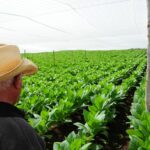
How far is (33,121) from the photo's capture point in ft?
15.2

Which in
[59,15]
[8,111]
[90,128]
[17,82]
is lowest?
[90,128]

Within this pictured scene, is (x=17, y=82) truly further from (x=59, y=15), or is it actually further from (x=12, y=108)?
(x=59, y=15)

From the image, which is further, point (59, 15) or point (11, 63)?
point (59, 15)

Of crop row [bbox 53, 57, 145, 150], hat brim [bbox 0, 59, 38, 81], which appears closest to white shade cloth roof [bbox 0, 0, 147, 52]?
crop row [bbox 53, 57, 145, 150]

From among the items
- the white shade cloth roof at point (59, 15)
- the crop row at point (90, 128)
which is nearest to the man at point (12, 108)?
the crop row at point (90, 128)

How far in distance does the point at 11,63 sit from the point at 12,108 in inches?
8.6

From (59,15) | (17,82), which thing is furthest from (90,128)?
(59,15)

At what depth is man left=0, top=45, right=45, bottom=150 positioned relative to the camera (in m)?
1.70

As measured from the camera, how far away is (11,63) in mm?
1776

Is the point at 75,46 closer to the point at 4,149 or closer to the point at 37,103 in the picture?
the point at 37,103

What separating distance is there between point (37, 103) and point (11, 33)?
16.2 metres

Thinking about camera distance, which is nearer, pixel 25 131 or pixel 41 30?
pixel 25 131

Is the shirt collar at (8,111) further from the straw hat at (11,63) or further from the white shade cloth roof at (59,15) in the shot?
the white shade cloth roof at (59,15)

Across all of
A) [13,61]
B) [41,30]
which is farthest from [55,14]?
[13,61]
